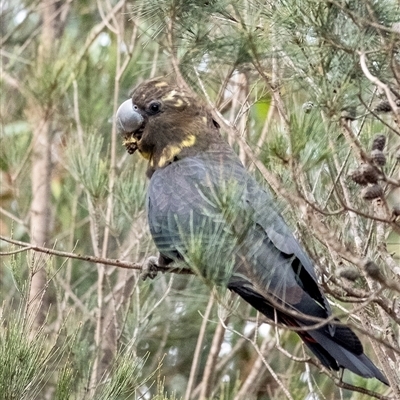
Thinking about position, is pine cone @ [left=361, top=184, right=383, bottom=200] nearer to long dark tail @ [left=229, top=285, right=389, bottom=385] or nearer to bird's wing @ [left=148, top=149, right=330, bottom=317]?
bird's wing @ [left=148, top=149, right=330, bottom=317]

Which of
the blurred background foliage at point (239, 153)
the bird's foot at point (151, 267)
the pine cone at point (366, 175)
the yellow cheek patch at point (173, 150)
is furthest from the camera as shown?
the yellow cheek patch at point (173, 150)

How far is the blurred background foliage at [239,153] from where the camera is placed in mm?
1496

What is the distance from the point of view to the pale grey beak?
2.36 m

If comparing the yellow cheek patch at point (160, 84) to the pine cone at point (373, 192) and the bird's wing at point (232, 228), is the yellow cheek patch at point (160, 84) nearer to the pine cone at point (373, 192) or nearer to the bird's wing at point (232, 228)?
the bird's wing at point (232, 228)

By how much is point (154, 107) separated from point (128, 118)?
79mm

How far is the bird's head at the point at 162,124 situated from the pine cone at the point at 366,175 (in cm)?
98

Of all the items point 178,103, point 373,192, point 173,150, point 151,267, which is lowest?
point 151,267

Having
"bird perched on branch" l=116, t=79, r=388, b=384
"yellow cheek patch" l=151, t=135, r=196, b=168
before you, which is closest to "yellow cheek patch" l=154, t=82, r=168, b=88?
"bird perched on branch" l=116, t=79, r=388, b=384

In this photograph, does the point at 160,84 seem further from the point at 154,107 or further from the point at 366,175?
the point at 366,175

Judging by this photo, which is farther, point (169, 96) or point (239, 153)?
point (239, 153)

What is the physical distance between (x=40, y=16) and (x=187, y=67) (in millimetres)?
2400

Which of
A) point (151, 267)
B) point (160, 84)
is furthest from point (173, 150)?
point (151, 267)

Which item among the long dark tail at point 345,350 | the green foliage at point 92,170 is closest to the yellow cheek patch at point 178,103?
the green foliage at point 92,170

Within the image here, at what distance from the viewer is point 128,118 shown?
236cm
